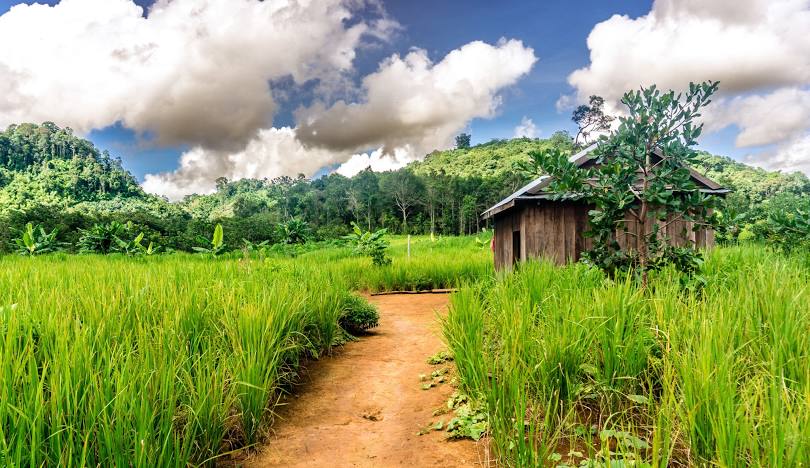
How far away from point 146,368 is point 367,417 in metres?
1.90

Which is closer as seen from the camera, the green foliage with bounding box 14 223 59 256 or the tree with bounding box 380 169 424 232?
the green foliage with bounding box 14 223 59 256

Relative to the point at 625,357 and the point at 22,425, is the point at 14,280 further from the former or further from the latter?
the point at 625,357

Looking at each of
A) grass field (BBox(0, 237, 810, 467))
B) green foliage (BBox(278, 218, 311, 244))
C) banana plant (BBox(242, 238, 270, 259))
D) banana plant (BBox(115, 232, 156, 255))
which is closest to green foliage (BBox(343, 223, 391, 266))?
banana plant (BBox(242, 238, 270, 259))

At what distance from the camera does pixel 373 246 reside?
617 inches

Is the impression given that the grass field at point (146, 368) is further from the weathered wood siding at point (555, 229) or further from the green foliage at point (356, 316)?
the weathered wood siding at point (555, 229)

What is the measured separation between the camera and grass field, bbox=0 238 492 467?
2008mm

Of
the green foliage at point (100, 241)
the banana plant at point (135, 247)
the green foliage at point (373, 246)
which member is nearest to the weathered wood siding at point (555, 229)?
the green foliage at point (373, 246)

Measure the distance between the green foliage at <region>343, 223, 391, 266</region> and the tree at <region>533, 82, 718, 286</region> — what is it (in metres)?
9.65

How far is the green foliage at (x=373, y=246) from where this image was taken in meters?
14.2

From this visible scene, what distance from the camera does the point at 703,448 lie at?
2.10 metres

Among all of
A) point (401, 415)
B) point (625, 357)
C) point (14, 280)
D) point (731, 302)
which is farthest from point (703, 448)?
point (14, 280)

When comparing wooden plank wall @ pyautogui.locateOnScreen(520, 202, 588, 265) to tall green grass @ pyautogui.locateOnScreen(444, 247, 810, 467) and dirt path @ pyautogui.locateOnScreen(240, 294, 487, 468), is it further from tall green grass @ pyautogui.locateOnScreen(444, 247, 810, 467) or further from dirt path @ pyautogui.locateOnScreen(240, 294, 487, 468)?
tall green grass @ pyautogui.locateOnScreen(444, 247, 810, 467)

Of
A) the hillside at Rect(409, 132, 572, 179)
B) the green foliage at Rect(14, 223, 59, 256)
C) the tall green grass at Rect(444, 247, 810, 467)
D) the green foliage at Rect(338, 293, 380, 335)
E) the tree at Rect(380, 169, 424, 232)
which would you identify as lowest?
the green foliage at Rect(338, 293, 380, 335)

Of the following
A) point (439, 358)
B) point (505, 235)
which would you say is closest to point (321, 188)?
point (505, 235)
